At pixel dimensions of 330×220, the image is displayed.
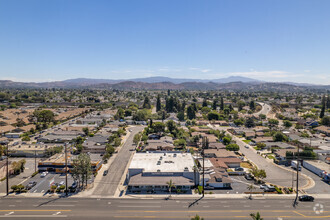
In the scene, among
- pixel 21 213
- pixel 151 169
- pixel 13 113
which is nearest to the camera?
pixel 21 213

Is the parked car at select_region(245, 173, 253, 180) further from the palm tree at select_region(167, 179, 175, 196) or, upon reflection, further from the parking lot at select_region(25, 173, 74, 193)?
the parking lot at select_region(25, 173, 74, 193)

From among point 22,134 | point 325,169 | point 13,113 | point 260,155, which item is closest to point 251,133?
point 260,155

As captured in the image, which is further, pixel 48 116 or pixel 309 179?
pixel 48 116

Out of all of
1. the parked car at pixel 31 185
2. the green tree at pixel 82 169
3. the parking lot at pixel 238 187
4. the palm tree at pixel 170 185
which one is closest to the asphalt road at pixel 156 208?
the palm tree at pixel 170 185

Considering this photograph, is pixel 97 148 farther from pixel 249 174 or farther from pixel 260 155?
pixel 260 155

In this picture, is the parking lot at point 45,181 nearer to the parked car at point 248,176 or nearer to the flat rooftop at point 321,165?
the parked car at point 248,176

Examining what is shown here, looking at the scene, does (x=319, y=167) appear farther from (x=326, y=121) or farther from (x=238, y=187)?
(x=326, y=121)

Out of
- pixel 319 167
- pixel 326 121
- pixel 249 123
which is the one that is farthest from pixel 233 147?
pixel 326 121
